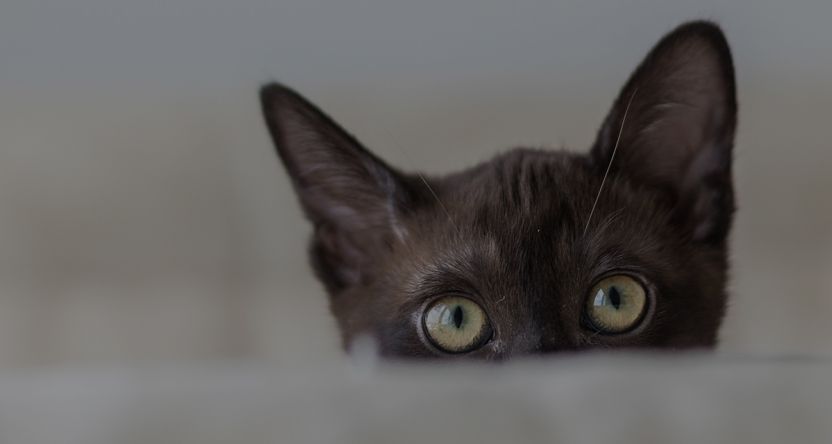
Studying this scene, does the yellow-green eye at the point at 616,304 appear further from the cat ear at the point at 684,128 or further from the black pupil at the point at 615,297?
the cat ear at the point at 684,128

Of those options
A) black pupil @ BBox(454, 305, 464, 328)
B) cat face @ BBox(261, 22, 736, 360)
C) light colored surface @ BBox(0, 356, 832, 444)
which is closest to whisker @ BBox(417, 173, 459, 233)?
cat face @ BBox(261, 22, 736, 360)

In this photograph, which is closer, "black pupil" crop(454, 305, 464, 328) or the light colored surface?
the light colored surface

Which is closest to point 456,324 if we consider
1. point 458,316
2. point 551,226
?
point 458,316

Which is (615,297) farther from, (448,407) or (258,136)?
(258,136)

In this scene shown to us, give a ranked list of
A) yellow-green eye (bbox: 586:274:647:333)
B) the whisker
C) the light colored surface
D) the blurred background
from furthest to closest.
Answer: the blurred background
the whisker
yellow-green eye (bbox: 586:274:647:333)
the light colored surface

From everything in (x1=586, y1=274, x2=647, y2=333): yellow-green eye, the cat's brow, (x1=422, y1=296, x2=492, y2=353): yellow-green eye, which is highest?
the cat's brow

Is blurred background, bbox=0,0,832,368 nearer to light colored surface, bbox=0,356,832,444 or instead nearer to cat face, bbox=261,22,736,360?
cat face, bbox=261,22,736,360
